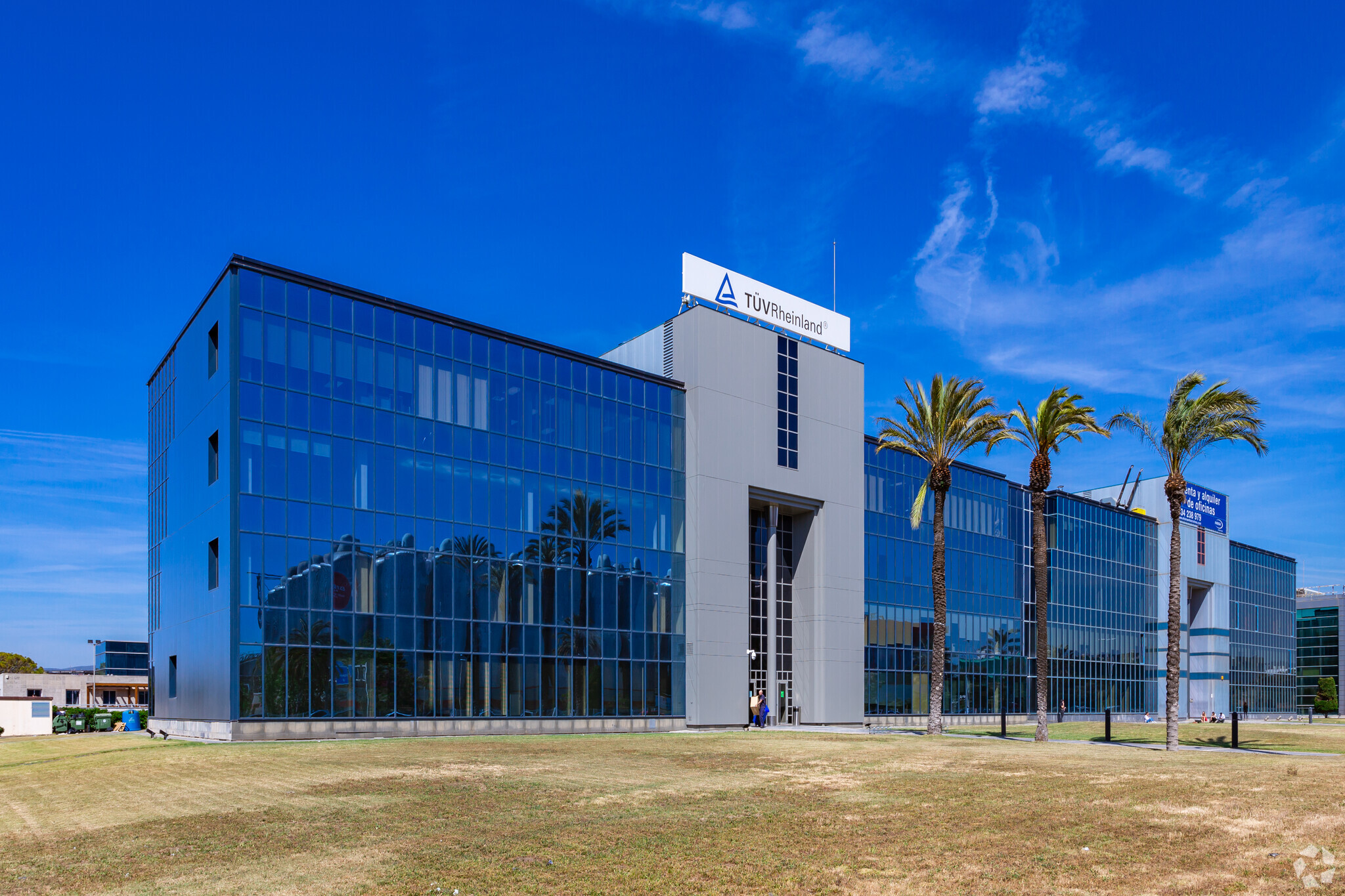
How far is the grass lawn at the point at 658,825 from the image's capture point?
11.7 m

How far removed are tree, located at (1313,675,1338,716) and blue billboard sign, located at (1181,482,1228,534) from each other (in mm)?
38394

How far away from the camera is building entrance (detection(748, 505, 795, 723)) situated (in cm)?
5572

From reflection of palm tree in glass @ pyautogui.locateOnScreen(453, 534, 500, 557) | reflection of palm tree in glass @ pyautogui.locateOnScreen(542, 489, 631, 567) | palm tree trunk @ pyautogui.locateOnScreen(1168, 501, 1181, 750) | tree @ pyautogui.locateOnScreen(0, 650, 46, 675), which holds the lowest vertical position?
tree @ pyautogui.locateOnScreen(0, 650, 46, 675)

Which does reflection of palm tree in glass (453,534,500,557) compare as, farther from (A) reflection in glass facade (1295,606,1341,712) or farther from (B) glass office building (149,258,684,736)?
(A) reflection in glass facade (1295,606,1341,712)

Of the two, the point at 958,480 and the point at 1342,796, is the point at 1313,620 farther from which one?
the point at 1342,796

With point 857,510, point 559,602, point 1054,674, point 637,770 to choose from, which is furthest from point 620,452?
point 1054,674

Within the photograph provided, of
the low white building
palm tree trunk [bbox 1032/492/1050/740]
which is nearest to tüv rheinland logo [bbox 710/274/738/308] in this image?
palm tree trunk [bbox 1032/492/1050/740]

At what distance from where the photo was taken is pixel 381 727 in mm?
38844

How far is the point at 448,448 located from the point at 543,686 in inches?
459

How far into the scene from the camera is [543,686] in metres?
44.8

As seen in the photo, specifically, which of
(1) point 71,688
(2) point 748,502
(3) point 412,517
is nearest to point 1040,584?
(2) point 748,502

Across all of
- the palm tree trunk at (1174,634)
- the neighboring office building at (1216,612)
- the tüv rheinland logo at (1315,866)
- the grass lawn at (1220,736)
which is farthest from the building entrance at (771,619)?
the neighboring office building at (1216,612)

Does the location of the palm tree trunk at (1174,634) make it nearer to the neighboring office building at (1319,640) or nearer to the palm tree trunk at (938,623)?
the palm tree trunk at (938,623)

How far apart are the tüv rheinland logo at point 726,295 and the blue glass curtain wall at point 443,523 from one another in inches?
231
